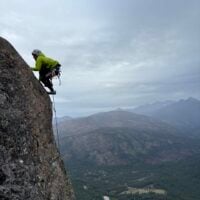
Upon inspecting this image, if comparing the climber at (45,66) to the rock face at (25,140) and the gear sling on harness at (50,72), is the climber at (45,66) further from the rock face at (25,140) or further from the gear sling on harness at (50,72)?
the rock face at (25,140)

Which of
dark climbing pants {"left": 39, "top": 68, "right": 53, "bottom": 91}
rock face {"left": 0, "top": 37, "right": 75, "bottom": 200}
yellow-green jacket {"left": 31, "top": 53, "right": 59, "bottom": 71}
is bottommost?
rock face {"left": 0, "top": 37, "right": 75, "bottom": 200}

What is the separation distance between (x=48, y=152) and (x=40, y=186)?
9.79 feet

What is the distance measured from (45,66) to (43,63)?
354mm

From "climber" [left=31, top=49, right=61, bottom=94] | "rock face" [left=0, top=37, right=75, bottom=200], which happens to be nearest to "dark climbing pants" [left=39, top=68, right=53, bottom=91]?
"climber" [left=31, top=49, right=61, bottom=94]

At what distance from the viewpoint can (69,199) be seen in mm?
21844

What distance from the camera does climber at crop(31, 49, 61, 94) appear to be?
953 inches

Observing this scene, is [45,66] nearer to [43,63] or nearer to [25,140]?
[43,63]

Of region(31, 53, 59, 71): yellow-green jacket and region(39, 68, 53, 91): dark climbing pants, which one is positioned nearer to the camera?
region(31, 53, 59, 71): yellow-green jacket

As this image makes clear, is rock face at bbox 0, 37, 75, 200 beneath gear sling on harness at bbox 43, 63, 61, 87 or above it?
beneath

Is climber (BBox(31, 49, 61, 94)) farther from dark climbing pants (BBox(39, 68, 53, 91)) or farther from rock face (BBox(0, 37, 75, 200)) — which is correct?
rock face (BBox(0, 37, 75, 200))

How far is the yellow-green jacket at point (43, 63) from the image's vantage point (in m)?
24.1

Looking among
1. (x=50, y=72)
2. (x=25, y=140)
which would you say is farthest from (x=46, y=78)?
(x=25, y=140)

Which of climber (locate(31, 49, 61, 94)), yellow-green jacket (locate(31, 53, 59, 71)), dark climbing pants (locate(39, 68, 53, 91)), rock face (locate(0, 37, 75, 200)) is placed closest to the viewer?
rock face (locate(0, 37, 75, 200))

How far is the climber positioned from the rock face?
1.12m
